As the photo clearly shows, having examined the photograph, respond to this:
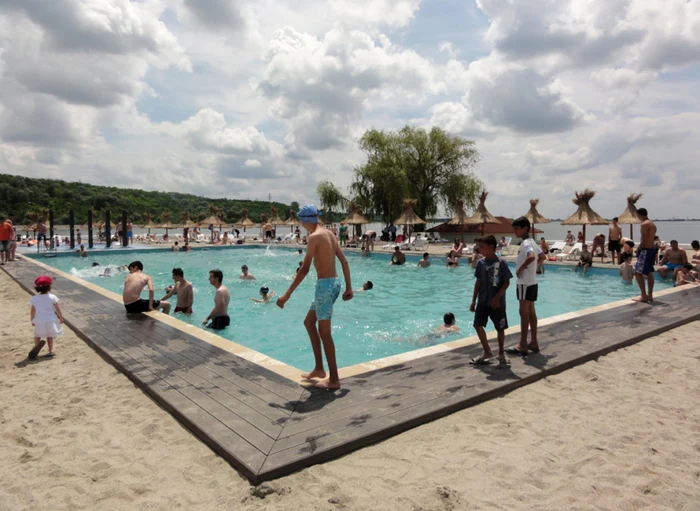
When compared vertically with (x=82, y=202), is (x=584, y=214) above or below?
below

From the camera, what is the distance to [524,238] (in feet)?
15.7

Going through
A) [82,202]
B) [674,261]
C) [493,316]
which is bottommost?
[493,316]

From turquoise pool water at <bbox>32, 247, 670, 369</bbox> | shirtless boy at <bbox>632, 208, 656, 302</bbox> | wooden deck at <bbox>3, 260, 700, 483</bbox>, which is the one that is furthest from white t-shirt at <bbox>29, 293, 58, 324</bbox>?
shirtless boy at <bbox>632, 208, 656, 302</bbox>

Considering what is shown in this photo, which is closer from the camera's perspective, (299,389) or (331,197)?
(299,389)

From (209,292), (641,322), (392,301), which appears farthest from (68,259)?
(641,322)

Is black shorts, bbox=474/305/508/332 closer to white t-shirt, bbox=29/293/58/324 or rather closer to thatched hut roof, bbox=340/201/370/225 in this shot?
white t-shirt, bbox=29/293/58/324

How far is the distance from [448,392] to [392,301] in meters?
7.82

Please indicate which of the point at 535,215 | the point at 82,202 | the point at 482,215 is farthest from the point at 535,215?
the point at 82,202

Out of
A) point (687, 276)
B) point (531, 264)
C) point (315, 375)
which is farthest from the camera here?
point (687, 276)

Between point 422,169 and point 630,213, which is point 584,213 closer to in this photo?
point 630,213

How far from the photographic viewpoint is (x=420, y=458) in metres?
2.99

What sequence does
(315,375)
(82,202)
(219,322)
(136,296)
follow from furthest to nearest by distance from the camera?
(82,202)
(219,322)
(136,296)
(315,375)

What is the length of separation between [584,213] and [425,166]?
17.3 m

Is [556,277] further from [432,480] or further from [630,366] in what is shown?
[432,480]
